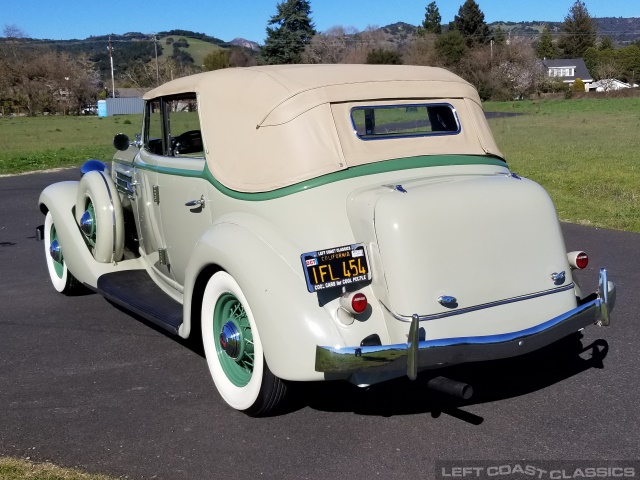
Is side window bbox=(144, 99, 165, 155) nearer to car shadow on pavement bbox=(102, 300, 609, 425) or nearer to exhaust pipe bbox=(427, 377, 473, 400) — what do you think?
car shadow on pavement bbox=(102, 300, 609, 425)

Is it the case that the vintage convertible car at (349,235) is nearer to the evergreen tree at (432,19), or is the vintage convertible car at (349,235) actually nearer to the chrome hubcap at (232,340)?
the chrome hubcap at (232,340)

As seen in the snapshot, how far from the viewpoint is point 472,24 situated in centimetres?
8656

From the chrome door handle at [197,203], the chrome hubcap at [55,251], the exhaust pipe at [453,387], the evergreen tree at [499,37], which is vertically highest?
the evergreen tree at [499,37]

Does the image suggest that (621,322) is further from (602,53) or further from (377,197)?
(602,53)

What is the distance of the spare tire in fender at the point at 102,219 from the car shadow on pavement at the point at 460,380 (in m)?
2.14

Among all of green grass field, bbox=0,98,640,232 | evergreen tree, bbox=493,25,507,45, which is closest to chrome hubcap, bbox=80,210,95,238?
green grass field, bbox=0,98,640,232

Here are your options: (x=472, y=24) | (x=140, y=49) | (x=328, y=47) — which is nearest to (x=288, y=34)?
(x=328, y=47)

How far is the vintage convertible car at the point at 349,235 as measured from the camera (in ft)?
11.8

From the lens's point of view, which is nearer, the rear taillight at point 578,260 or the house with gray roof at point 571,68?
the rear taillight at point 578,260

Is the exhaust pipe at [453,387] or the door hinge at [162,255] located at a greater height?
the door hinge at [162,255]

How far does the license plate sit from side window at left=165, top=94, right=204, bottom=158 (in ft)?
5.17

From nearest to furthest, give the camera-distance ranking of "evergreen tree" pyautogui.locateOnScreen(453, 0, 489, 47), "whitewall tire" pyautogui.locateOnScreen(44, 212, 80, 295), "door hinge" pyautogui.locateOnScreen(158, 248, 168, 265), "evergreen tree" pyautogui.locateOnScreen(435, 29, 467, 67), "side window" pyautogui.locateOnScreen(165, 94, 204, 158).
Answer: "side window" pyautogui.locateOnScreen(165, 94, 204, 158) < "door hinge" pyautogui.locateOnScreen(158, 248, 168, 265) < "whitewall tire" pyautogui.locateOnScreen(44, 212, 80, 295) < "evergreen tree" pyautogui.locateOnScreen(435, 29, 467, 67) < "evergreen tree" pyautogui.locateOnScreen(453, 0, 489, 47)

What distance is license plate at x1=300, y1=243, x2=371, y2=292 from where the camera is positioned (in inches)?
138

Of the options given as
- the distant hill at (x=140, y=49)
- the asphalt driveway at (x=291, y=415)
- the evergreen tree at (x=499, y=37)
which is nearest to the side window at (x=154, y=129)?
the asphalt driveway at (x=291, y=415)
